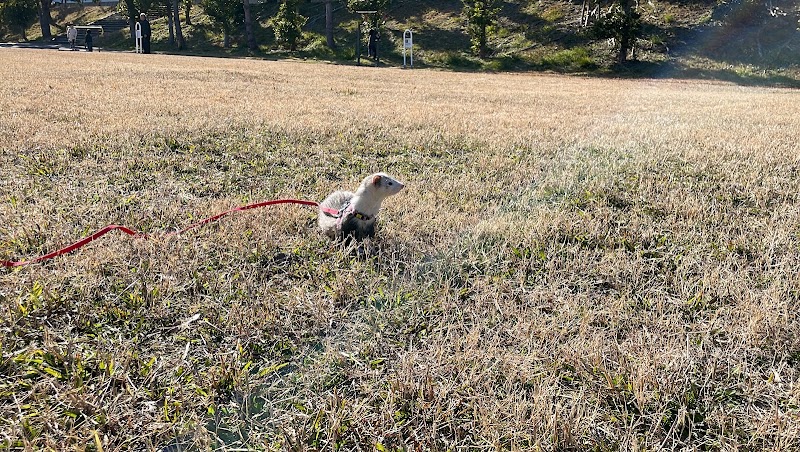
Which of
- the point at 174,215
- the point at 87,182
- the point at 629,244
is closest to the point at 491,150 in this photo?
the point at 629,244

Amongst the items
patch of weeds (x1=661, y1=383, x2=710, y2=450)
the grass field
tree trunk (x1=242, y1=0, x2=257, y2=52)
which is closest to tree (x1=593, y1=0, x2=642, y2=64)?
the grass field

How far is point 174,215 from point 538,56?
23.6 metres

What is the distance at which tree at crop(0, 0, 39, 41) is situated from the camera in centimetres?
3778

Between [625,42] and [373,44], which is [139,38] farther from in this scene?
[625,42]

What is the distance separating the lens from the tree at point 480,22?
952 inches

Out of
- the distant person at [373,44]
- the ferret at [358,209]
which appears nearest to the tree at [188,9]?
the distant person at [373,44]

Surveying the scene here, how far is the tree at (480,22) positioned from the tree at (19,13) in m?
34.0

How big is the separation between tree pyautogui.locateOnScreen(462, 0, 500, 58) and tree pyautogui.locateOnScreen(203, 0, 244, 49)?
1493cm

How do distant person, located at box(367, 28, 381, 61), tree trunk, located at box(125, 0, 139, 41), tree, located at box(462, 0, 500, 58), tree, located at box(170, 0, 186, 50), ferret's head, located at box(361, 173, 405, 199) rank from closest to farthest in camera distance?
ferret's head, located at box(361, 173, 405, 199), tree, located at box(462, 0, 500, 58), distant person, located at box(367, 28, 381, 61), tree, located at box(170, 0, 186, 50), tree trunk, located at box(125, 0, 139, 41)

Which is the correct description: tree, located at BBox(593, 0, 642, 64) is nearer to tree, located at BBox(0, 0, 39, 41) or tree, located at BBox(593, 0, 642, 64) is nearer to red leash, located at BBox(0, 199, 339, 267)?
red leash, located at BBox(0, 199, 339, 267)

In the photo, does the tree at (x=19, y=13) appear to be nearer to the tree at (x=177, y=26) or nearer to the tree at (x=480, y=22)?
the tree at (x=177, y=26)

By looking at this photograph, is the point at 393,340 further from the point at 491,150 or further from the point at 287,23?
the point at 287,23

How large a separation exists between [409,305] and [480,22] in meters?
24.4

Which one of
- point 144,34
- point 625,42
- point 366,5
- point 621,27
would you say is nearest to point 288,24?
point 366,5
